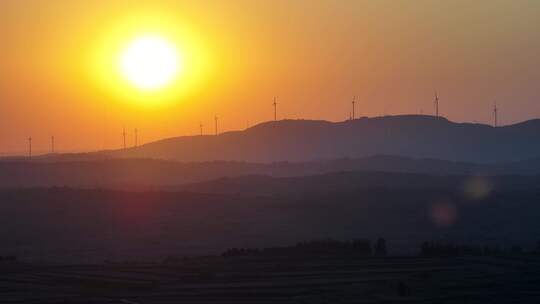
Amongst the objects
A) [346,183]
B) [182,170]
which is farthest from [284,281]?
[182,170]

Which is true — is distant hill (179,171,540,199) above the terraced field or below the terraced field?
above

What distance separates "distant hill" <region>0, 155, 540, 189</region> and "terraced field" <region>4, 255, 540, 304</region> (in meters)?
99.7

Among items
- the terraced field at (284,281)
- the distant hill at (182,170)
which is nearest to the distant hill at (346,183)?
the distant hill at (182,170)

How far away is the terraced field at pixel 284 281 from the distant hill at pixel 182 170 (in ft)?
327

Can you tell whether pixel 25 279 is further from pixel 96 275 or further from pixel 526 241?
pixel 526 241

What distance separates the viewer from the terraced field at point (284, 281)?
137 feet

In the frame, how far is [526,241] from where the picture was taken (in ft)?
234

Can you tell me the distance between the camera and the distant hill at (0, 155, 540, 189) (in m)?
160

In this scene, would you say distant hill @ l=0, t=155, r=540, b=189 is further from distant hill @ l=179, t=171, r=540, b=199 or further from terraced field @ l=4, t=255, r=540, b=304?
terraced field @ l=4, t=255, r=540, b=304

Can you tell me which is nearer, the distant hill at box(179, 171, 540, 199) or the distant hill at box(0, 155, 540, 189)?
the distant hill at box(179, 171, 540, 199)

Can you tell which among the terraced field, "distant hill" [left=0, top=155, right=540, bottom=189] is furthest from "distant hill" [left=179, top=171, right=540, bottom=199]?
the terraced field

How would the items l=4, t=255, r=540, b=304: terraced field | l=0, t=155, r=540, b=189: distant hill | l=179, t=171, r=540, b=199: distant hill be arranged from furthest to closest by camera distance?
l=0, t=155, r=540, b=189: distant hill, l=179, t=171, r=540, b=199: distant hill, l=4, t=255, r=540, b=304: terraced field

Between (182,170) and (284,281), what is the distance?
12740cm

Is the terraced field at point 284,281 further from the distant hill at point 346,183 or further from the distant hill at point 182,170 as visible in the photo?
the distant hill at point 182,170
